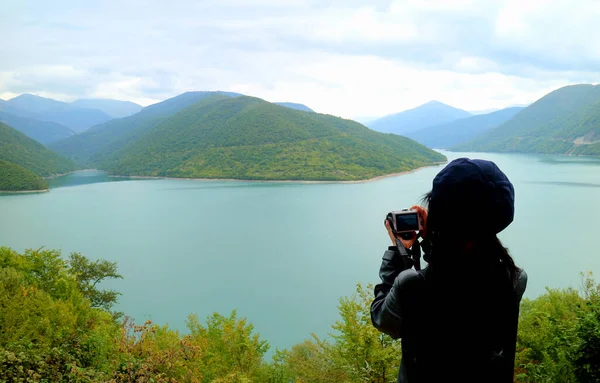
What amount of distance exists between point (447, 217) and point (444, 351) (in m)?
0.24

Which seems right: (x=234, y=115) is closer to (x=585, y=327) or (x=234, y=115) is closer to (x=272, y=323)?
(x=272, y=323)

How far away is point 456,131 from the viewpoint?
121062 mm

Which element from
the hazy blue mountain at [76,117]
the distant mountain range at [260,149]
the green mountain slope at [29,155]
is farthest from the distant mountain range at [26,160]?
the hazy blue mountain at [76,117]

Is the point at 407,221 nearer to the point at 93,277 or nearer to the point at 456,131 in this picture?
the point at 93,277

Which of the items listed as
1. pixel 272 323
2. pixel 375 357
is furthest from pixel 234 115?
pixel 375 357

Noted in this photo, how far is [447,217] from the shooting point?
30.5 inches

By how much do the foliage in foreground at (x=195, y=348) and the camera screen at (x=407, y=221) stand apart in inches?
113

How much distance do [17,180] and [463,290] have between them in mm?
41813

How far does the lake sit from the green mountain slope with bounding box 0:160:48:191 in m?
2.66

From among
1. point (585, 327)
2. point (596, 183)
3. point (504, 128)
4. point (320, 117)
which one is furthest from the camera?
point (504, 128)

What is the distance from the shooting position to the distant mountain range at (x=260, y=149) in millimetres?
45094

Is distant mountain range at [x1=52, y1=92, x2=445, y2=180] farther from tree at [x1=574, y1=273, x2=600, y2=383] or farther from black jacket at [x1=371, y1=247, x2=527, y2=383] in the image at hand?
black jacket at [x1=371, y1=247, x2=527, y2=383]

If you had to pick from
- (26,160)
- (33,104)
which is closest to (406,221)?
(26,160)

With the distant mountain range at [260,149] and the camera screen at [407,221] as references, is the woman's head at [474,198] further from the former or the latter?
the distant mountain range at [260,149]
